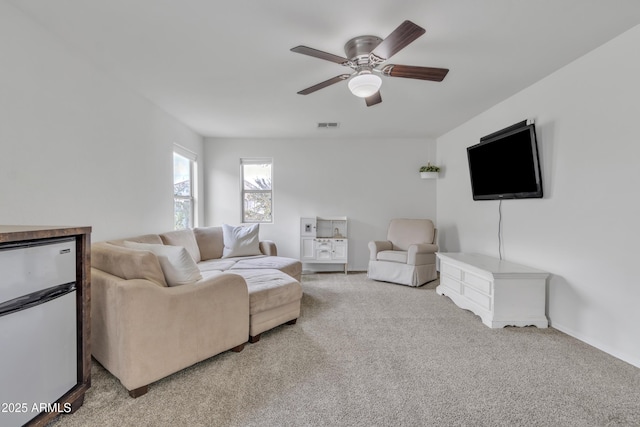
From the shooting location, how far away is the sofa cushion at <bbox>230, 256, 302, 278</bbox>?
3.27 m

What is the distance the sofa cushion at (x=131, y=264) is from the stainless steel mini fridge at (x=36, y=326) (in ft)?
0.95

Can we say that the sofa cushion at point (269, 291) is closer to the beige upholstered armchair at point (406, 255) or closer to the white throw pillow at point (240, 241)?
the white throw pillow at point (240, 241)

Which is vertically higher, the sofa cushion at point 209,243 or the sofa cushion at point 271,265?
the sofa cushion at point 209,243

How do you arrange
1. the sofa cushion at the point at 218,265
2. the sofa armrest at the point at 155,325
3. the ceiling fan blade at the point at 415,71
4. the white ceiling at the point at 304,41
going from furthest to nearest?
the sofa cushion at the point at 218,265, the ceiling fan blade at the point at 415,71, the white ceiling at the point at 304,41, the sofa armrest at the point at 155,325

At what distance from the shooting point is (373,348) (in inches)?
86.9

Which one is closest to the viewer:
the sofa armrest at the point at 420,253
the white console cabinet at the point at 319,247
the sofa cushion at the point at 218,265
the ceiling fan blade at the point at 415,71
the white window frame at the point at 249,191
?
the ceiling fan blade at the point at 415,71

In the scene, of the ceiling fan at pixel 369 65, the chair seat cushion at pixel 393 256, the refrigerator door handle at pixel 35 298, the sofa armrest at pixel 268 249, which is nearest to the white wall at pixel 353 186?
the chair seat cushion at pixel 393 256

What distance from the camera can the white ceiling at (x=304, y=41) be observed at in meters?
1.70

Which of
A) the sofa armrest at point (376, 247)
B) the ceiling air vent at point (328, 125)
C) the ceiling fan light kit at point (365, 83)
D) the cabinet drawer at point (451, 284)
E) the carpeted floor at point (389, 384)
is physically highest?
the ceiling air vent at point (328, 125)

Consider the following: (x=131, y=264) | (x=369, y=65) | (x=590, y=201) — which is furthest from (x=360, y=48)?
(x=590, y=201)

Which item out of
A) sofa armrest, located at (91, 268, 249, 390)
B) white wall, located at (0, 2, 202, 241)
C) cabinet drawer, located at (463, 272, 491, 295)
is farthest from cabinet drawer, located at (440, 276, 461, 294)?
white wall, located at (0, 2, 202, 241)

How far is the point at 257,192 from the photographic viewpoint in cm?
504

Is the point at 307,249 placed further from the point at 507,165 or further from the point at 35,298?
the point at 35,298

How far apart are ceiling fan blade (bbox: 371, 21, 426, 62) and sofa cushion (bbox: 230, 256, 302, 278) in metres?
2.41
